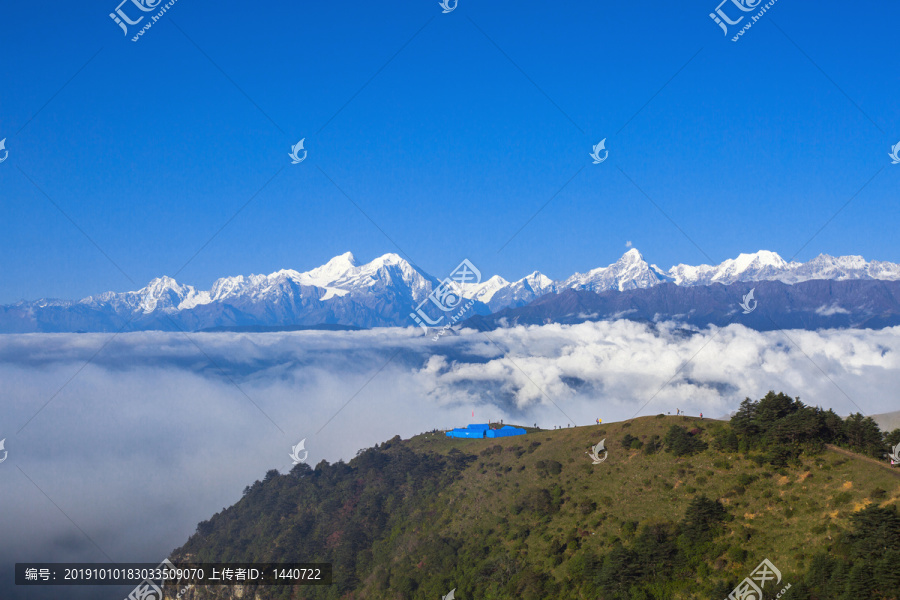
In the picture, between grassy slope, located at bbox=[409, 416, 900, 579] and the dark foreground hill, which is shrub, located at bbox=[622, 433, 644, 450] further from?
grassy slope, located at bbox=[409, 416, 900, 579]

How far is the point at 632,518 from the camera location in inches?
4279

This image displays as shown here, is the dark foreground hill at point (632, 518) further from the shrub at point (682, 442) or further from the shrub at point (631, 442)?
the shrub at point (631, 442)

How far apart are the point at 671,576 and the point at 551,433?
84881 millimetres

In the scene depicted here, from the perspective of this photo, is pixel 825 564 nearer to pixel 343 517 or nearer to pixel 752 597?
pixel 752 597

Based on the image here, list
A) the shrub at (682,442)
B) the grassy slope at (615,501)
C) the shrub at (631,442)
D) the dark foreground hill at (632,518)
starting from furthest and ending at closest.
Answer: the shrub at (631,442) < the shrub at (682,442) < the grassy slope at (615,501) < the dark foreground hill at (632,518)

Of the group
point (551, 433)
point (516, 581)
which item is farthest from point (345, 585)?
point (551, 433)

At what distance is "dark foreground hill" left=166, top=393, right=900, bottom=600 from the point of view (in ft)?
266

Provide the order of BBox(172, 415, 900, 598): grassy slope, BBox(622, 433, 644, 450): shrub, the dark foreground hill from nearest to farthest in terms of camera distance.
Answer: the dark foreground hill < BBox(172, 415, 900, 598): grassy slope < BBox(622, 433, 644, 450): shrub

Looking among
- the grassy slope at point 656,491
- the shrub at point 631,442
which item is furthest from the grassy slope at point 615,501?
the shrub at point 631,442

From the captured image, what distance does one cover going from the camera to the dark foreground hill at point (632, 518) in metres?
81.1

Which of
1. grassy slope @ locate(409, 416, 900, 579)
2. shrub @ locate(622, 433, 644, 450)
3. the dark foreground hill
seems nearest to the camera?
the dark foreground hill

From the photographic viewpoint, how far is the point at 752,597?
76.9 meters

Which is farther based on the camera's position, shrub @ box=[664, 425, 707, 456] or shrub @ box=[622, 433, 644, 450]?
shrub @ box=[622, 433, 644, 450]

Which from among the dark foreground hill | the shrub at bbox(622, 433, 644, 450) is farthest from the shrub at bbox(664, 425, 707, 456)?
the shrub at bbox(622, 433, 644, 450)
